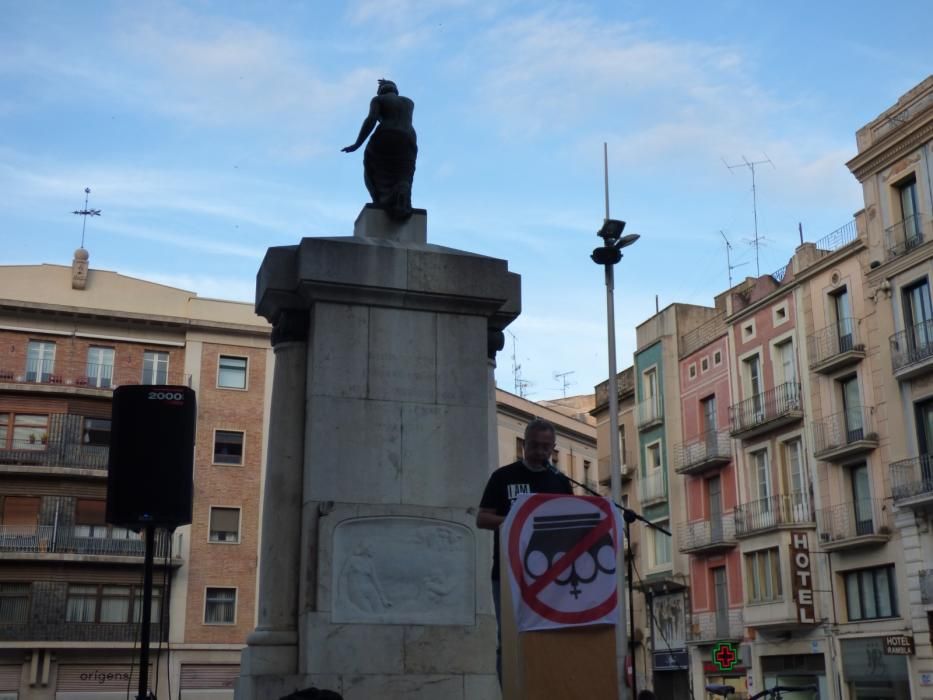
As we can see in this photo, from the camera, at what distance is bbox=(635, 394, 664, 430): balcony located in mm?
47562

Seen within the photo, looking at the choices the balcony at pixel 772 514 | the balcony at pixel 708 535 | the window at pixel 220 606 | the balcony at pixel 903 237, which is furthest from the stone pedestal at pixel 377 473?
the window at pixel 220 606

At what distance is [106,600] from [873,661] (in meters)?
29.4

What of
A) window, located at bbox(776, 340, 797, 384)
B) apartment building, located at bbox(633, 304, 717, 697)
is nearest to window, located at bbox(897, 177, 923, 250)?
window, located at bbox(776, 340, 797, 384)

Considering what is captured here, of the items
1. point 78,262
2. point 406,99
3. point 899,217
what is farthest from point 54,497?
point 406,99

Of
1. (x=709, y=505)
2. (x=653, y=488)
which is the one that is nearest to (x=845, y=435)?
(x=709, y=505)

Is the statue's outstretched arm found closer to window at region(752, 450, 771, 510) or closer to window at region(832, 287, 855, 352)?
window at region(832, 287, 855, 352)

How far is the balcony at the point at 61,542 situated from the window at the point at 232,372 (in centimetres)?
787

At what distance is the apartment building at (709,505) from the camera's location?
135ft

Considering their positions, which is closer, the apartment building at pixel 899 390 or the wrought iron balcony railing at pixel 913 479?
the wrought iron balcony railing at pixel 913 479

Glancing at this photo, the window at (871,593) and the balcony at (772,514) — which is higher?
the balcony at (772,514)

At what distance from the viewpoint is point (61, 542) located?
4722cm

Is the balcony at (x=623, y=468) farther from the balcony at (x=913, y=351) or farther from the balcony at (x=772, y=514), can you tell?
the balcony at (x=913, y=351)

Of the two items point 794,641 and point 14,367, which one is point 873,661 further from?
point 14,367

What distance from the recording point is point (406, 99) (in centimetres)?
1110
